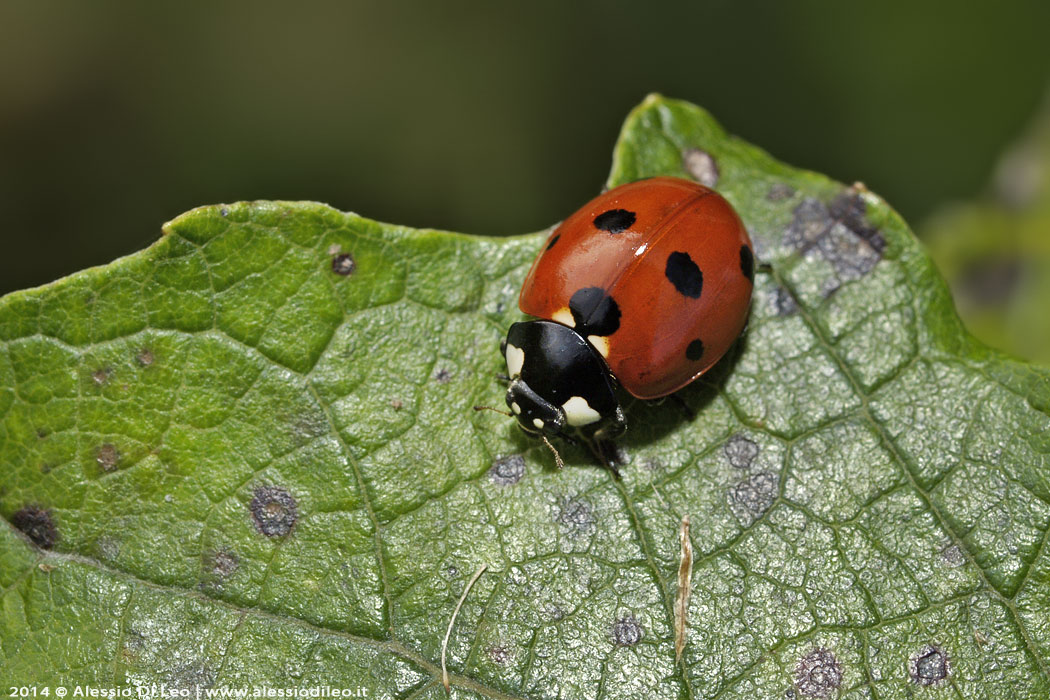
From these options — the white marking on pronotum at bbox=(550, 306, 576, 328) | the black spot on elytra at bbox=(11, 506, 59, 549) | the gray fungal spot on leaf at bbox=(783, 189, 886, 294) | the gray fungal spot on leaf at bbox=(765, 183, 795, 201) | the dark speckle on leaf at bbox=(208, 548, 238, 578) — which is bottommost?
the black spot on elytra at bbox=(11, 506, 59, 549)

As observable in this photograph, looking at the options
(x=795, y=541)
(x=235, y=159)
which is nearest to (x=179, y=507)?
(x=795, y=541)

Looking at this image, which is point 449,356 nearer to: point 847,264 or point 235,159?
point 847,264

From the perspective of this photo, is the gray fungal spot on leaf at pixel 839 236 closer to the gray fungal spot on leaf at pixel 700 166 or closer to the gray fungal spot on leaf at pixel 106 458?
the gray fungal spot on leaf at pixel 700 166

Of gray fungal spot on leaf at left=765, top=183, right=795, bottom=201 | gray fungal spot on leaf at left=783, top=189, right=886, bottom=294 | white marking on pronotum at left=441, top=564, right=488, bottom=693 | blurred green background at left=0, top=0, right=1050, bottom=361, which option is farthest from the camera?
blurred green background at left=0, top=0, right=1050, bottom=361

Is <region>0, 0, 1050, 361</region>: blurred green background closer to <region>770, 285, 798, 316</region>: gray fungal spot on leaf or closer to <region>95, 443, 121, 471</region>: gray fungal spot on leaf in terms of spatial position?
<region>770, 285, 798, 316</region>: gray fungal spot on leaf

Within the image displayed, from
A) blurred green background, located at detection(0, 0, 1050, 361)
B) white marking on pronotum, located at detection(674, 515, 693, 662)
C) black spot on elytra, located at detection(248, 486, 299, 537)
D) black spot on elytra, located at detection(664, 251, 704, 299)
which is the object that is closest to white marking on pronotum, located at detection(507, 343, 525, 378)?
black spot on elytra, located at detection(664, 251, 704, 299)

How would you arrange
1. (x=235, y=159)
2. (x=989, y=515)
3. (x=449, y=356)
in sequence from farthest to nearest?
(x=235, y=159) < (x=449, y=356) < (x=989, y=515)

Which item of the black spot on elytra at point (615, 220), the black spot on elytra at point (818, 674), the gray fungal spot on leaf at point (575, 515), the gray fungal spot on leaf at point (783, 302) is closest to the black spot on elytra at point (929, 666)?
the black spot on elytra at point (818, 674)
